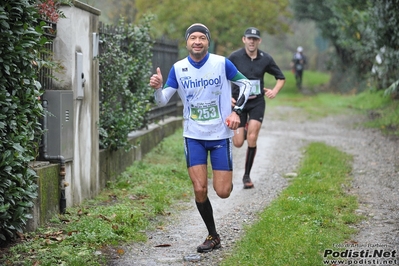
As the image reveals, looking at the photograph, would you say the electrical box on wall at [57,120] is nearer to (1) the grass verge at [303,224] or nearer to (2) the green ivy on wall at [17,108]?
(2) the green ivy on wall at [17,108]

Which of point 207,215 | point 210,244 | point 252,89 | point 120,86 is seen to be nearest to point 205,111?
point 207,215

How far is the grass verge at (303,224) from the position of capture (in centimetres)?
618

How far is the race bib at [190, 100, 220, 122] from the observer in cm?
686

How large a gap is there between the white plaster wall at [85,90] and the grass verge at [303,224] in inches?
87.9

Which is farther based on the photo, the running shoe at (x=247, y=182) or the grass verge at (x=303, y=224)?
the running shoe at (x=247, y=182)

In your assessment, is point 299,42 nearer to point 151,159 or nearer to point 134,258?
point 151,159

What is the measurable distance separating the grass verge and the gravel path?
18 cm

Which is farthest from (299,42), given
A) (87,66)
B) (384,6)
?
(87,66)

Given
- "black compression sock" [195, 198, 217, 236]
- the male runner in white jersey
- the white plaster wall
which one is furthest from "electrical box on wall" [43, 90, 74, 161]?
"black compression sock" [195, 198, 217, 236]

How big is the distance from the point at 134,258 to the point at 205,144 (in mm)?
1279

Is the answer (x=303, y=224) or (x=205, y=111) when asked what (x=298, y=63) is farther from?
(x=205, y=111)

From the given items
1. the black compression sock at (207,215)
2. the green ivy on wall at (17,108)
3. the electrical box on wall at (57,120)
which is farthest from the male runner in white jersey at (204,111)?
the electrical box on wall at (57,120)

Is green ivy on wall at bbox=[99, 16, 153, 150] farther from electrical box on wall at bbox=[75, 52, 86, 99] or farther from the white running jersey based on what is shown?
the white running jersey

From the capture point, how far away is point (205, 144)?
22.6ft
